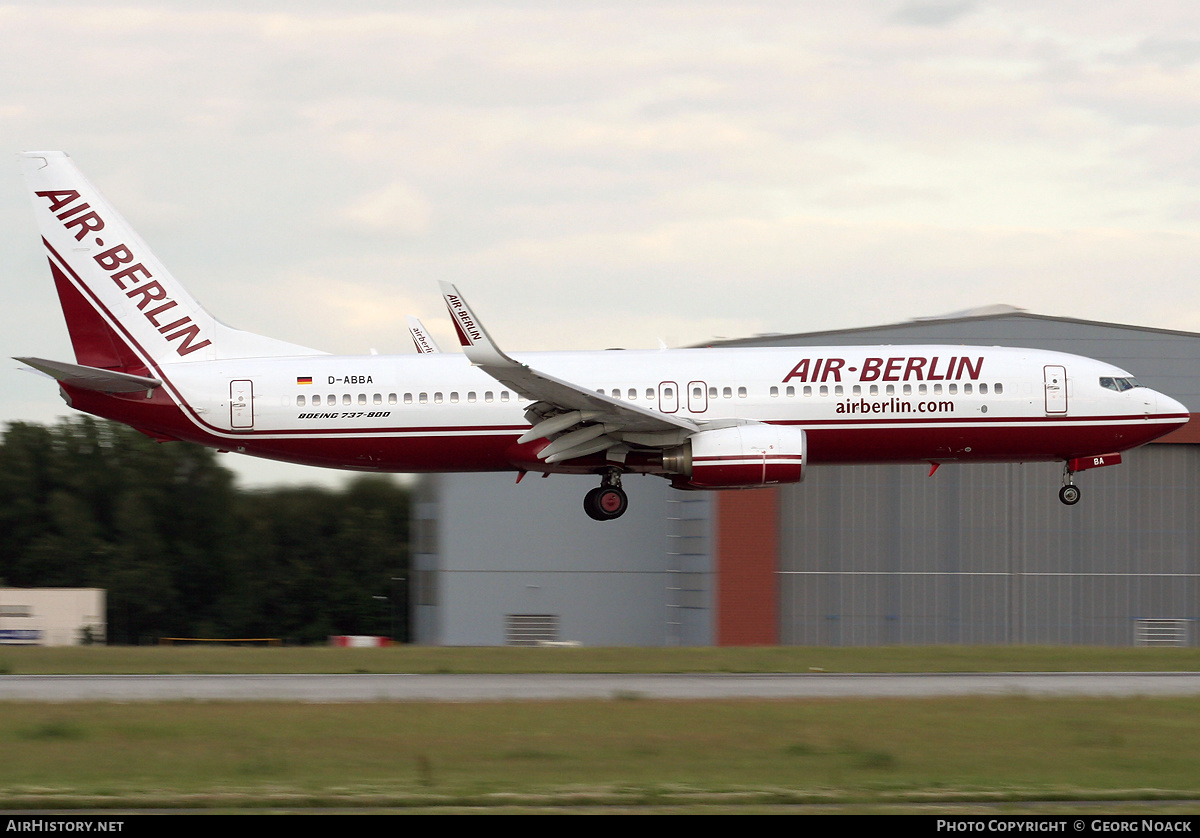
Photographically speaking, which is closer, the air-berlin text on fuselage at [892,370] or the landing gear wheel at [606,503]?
the air-berlin text on fuselage at [892,370]

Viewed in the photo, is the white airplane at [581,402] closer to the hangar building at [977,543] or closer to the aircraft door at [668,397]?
the aircraft door at [668,397]

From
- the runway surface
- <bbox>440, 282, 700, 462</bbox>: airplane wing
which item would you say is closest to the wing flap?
<bbox>440, 282, 700, 462</bbox>: airplane wing

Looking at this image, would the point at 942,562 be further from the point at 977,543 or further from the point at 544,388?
the point at 544,388

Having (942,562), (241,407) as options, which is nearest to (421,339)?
(241,407)

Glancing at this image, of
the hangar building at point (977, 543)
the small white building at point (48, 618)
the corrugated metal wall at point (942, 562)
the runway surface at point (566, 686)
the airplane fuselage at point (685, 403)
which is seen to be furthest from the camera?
the small white building at point (48, 618)

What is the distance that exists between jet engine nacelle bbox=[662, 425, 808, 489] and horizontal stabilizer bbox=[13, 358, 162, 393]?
518 inches

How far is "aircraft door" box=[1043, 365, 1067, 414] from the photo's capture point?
33.0 metres

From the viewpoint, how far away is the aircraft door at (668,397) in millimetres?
33000

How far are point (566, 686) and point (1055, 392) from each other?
1442 cm

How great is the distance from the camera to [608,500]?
33.4 meters

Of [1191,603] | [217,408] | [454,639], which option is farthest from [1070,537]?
[217,408]

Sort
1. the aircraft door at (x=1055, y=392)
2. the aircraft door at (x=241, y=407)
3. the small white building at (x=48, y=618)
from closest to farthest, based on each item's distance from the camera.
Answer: the aircraft door at (x=1055, y=392) < the aircraft door at (x=241, y=407) < the small white building at (x=48, y=618)

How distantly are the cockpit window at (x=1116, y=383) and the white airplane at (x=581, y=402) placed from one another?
2.0 inches

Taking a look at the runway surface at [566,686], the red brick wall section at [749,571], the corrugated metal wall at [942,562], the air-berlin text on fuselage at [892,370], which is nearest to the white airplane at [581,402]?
the air-berlin text on fuselage at [892,370]
